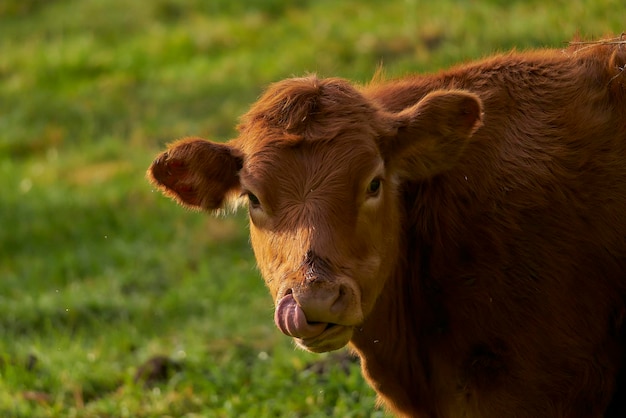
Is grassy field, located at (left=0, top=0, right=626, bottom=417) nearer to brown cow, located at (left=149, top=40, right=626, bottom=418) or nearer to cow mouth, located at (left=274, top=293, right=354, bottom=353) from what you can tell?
brown cow, located at (left=149, top=40, right=626, bottom=418)

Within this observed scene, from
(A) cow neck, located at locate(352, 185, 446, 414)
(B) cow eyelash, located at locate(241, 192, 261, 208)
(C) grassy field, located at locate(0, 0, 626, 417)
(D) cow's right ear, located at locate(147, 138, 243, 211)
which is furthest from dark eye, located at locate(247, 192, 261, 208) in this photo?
(C) grassy field, located at locate(0, 0, 626, 417)

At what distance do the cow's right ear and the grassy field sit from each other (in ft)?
6.07

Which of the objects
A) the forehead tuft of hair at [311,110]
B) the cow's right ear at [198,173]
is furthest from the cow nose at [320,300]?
the cow's right ear at [198,173]

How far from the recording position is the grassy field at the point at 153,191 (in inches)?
301

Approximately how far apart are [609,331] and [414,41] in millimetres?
8068

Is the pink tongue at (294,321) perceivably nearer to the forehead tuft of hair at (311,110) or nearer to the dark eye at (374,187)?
the dark eye at (374,187)

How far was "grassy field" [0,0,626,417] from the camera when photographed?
7.64 m

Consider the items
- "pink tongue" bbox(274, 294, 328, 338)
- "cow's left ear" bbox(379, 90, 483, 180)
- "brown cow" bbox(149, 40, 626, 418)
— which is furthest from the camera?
"cow's left ear" bbox(379, 90, 483, 180)

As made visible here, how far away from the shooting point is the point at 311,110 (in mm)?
5172

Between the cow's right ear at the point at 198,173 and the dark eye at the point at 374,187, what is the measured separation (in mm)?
731

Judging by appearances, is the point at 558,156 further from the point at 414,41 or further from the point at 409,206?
the point at 414,41

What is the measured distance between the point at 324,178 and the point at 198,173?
0.85m

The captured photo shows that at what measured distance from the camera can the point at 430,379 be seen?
→ 549 centimetres

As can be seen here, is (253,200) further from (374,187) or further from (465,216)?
(465,216)
